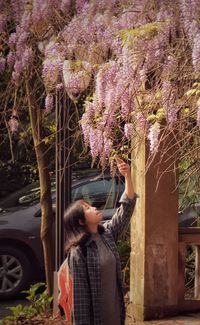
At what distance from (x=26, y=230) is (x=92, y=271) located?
523cm

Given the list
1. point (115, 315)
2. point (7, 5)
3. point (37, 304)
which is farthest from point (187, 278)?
point (115, 315)

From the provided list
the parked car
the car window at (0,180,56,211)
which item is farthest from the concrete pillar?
the car window at (0,180,56,211)

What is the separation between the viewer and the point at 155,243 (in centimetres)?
730

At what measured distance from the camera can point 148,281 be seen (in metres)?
7.27

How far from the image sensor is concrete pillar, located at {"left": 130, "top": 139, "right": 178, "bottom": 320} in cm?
726

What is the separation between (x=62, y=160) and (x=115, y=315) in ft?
10.5

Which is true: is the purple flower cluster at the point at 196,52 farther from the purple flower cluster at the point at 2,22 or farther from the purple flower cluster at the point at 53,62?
the purple flower cluster at the point at 2,22

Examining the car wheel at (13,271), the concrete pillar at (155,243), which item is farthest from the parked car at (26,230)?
the concrete pillar at (155,243)

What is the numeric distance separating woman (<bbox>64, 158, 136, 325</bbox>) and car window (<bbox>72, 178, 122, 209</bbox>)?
511 centimetres

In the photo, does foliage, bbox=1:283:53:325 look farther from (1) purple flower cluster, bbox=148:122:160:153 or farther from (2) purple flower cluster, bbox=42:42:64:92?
(1) purple flower cluster, bbox=148:122:160:153

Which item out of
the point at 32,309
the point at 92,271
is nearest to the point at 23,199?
the point at 32,309

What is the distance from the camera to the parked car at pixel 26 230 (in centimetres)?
935

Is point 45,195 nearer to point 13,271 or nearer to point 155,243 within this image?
point 155,243

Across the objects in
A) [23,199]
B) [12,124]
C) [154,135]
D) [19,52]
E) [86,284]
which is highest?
[19,52]
